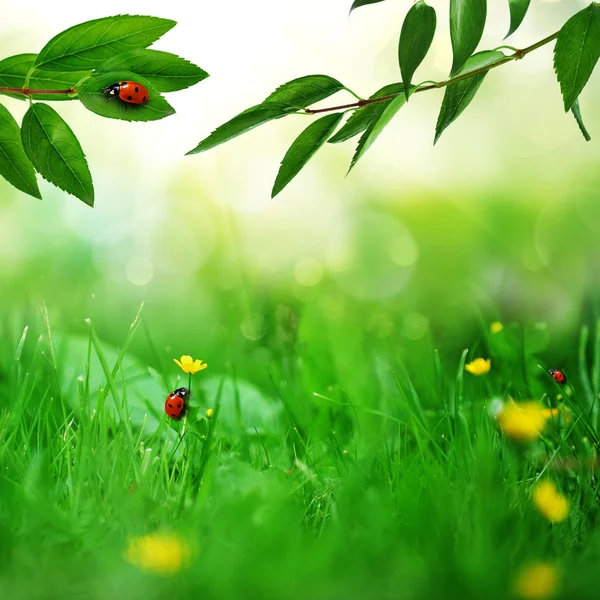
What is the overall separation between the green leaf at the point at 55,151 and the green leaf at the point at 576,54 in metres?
0.52

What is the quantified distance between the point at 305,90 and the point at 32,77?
0.32 meters

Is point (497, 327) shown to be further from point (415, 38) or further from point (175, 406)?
point (415, 38)

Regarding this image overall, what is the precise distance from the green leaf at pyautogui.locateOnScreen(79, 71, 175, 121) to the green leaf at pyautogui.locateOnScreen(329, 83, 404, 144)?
0.66 ft

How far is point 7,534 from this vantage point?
71 cm

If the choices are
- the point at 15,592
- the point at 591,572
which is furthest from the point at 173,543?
the point at 591,572

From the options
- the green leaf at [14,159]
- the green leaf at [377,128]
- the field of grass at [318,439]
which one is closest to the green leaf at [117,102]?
the green leaf at [14,159]

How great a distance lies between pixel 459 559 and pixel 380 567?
2.7 inches

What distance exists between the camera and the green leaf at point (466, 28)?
0.70 meters

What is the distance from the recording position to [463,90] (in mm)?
838

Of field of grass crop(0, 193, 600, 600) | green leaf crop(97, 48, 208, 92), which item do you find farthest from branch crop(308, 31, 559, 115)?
field of grass crop(0, 193, 600, 600)

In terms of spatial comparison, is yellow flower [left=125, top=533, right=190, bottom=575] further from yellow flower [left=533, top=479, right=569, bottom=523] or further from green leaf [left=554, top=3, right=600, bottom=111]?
green leaf [left=554, top=3, right=600, bottom=111]

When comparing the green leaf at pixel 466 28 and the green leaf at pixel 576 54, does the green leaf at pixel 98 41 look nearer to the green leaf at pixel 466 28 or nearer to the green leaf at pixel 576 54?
the green leaf at pixel 466 28

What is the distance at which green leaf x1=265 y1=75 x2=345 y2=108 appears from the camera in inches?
31.1

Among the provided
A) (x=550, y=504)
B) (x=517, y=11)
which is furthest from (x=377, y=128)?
(x=550, y=504)
